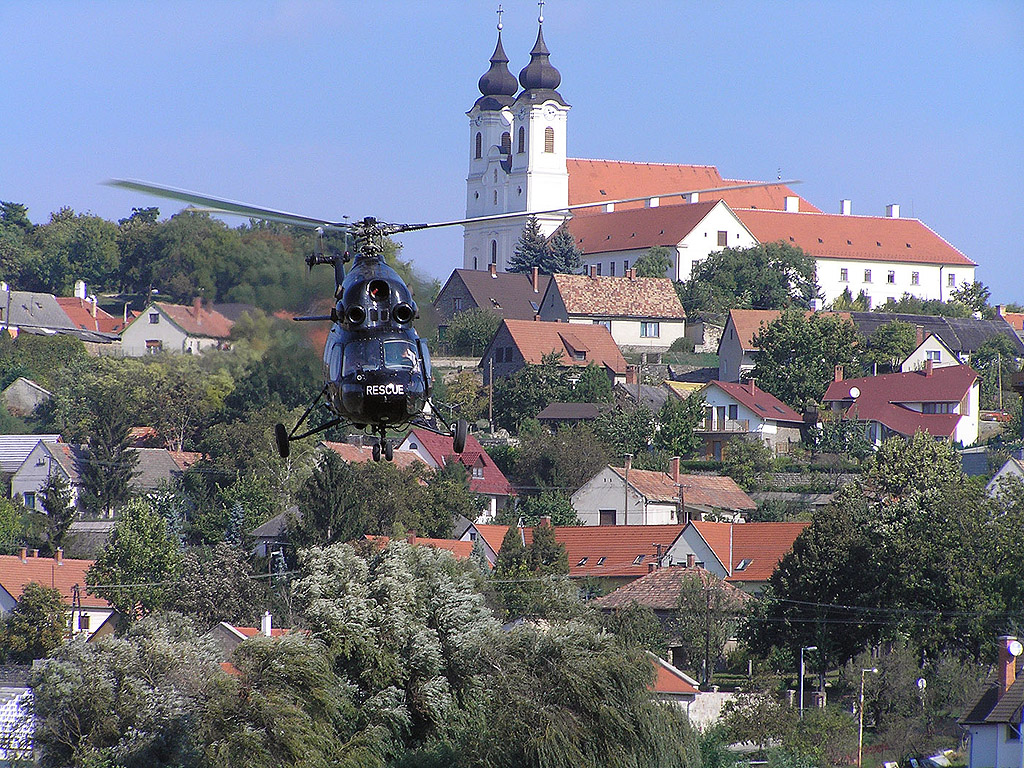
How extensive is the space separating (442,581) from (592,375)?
4813 cm

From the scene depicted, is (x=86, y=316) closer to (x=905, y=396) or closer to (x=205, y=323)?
(x=905, y=396)

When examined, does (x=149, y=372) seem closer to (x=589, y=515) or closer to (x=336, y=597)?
(x=589, y=515)

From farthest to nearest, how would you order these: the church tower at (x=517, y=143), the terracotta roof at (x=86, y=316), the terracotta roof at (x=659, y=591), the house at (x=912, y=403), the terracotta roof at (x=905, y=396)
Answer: the church tower at (x=517, y=143) → the terracotta roof at (x=86, y=316) → the terracotta roof at (x=905, y=396) → the house at (x=912, y=403) → the terracotta roof at (x=659, y=591)

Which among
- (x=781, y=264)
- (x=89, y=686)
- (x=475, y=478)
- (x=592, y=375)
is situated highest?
(x=781, y=264)

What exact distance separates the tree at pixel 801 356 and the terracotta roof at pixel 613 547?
1001 inches

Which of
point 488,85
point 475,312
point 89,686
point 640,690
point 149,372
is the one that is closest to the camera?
point 640,690

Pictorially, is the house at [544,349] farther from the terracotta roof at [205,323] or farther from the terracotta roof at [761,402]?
the terracotta roof at [205,323]

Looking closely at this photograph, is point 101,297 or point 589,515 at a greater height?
point 101,297

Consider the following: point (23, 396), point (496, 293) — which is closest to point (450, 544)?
point (23, 396)

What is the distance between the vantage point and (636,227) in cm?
13950

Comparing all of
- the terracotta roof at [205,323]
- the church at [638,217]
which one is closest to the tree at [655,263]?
the church at [638,217]

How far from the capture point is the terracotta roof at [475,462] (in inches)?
3150

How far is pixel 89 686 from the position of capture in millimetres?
43594

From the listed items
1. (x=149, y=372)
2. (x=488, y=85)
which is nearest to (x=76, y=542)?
(x=149, y=372)
